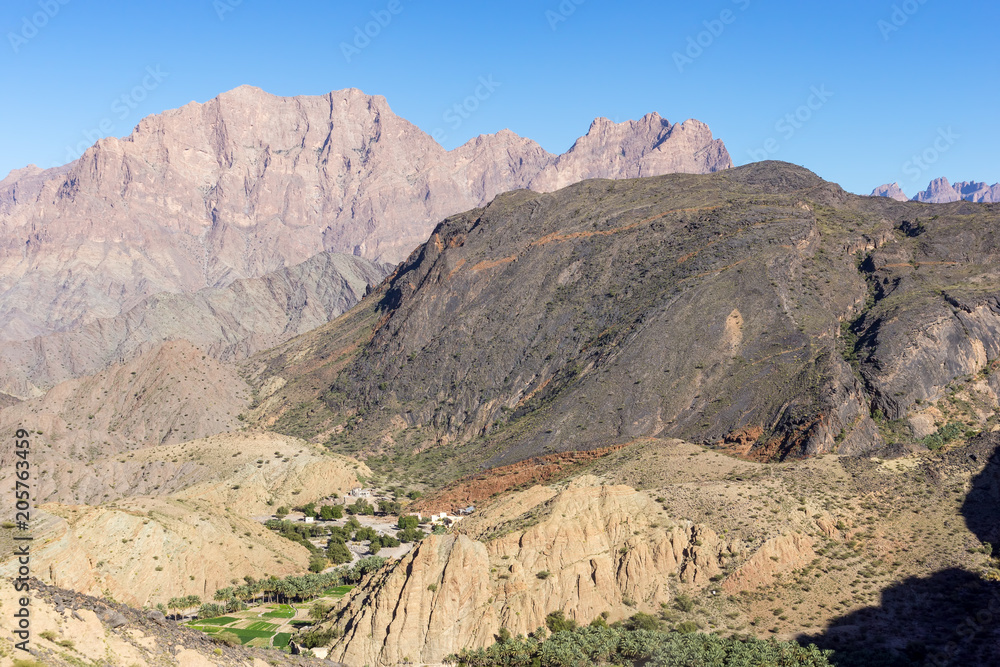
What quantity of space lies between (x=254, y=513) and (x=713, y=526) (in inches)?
2283

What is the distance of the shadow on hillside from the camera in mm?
45750

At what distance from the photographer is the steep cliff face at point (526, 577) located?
164 feet

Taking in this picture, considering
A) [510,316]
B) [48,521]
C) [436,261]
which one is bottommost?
[48,521]

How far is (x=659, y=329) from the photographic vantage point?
112750 mm

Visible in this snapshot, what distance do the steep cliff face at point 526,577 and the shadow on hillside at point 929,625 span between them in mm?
8950

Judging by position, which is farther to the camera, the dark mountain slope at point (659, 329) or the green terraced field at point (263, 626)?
the dark mountain slope at point (659, 329)

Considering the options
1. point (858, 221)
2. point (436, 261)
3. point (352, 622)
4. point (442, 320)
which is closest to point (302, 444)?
point (442, 320)

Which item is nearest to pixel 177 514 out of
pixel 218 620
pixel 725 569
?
pixel 218 620

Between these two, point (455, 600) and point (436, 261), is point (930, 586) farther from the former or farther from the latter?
point (436, 261)

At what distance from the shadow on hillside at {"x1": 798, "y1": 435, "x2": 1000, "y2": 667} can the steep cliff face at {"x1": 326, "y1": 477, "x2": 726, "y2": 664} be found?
8.95 metres

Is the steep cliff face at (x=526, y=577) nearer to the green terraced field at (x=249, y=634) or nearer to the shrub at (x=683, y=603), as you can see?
the shrub at (x=683, y=603)

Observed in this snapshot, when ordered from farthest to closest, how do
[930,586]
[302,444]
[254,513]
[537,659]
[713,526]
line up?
[302,444] < [254,513] < [713,526] < [930,586] < [537,659]

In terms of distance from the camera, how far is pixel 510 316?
444ft

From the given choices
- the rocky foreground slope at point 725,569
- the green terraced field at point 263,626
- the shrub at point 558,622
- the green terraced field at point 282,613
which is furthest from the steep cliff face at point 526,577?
the green terraced field at point 282,613
